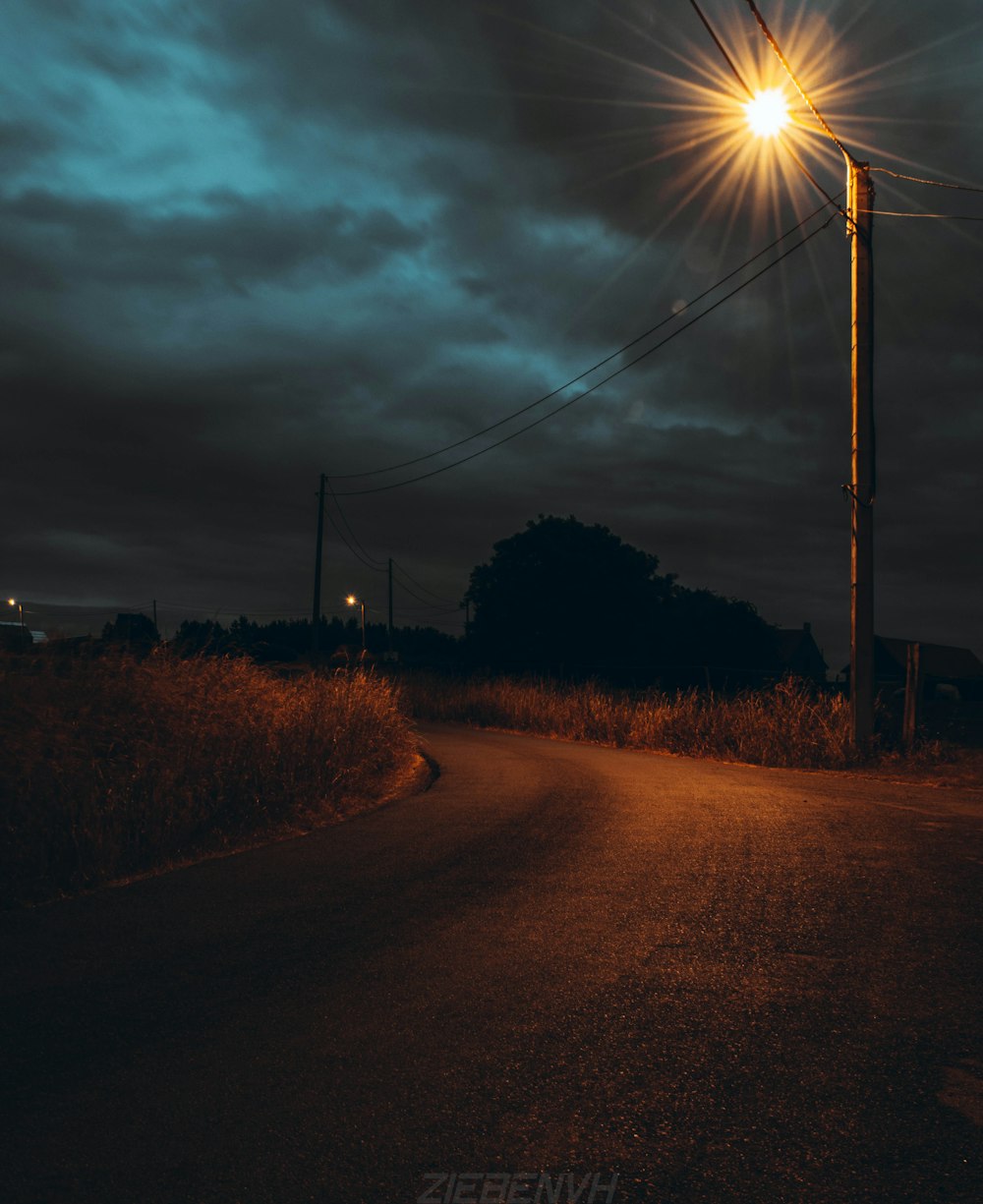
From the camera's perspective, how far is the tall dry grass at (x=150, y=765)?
7078mm

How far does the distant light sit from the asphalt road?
10.7 meters

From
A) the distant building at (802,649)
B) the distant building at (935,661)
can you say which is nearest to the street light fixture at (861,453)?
the distant building at (935,661)

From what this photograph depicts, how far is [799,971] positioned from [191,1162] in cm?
289

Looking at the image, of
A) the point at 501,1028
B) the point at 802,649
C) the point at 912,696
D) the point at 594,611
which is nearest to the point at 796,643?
the point at 802,649

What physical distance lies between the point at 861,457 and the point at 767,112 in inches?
211

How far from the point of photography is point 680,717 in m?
18.8

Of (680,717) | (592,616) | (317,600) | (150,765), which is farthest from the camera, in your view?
(592,616)

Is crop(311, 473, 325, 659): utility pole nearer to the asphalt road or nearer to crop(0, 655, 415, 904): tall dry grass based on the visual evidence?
crop(0, 655, 415, 904): tall dry grass

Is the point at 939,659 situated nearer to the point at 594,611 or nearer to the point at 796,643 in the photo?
the point at 796,643

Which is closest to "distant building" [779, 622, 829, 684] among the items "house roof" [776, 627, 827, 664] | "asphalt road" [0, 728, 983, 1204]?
"house roof" [776, 627, 827, 664]

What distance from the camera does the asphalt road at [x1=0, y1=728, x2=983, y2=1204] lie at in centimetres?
275

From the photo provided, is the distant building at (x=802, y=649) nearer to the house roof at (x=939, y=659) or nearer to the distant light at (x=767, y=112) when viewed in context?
the house roof at (x=939, y=659)

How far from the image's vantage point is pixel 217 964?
457 centimetres

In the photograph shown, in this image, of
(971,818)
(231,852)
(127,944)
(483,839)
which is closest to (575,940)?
(127,944)
